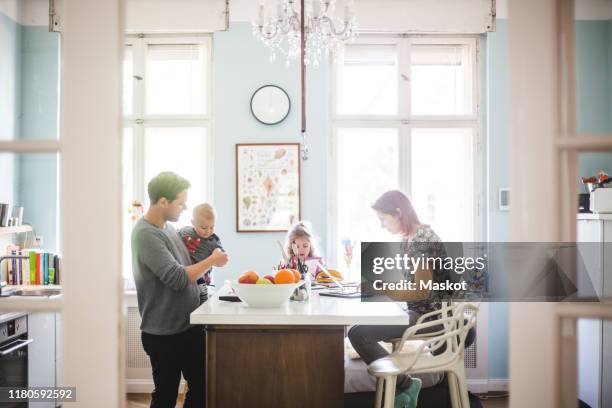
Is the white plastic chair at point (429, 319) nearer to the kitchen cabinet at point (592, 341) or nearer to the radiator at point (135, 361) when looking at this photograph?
the kitchen cabinet at point (592, 341)

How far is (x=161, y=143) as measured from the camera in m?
4.15

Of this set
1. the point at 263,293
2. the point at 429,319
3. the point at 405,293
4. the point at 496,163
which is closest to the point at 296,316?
the point at 263,293

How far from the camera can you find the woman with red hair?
8.40 feet

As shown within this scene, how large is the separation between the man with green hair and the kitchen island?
0.21 meters

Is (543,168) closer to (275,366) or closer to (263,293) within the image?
(263,293)

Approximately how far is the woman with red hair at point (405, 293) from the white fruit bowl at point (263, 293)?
63 cm

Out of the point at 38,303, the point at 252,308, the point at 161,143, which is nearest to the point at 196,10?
the point at 161,143

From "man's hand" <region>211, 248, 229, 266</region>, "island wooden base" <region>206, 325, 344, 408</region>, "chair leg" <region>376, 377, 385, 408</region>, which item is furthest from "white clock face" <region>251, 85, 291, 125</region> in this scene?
"chair leg" <region>376, 377, 385, 408</region>

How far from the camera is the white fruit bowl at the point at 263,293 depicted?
2.18 m

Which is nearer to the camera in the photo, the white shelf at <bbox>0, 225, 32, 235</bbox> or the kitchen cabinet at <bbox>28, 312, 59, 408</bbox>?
the kitchen cabinet at <bbox>28, 312, 59, 408</bbox>

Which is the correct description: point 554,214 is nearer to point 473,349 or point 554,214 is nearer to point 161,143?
point 473,349

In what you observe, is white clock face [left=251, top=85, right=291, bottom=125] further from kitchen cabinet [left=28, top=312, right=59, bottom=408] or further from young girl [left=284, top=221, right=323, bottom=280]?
kitchen cabinet [left=28, top=312, right=59, bottom=408]

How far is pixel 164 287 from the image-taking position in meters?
2.31

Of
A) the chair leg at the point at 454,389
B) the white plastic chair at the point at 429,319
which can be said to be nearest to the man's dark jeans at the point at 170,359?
the white plastic chair at the point at 429,319
